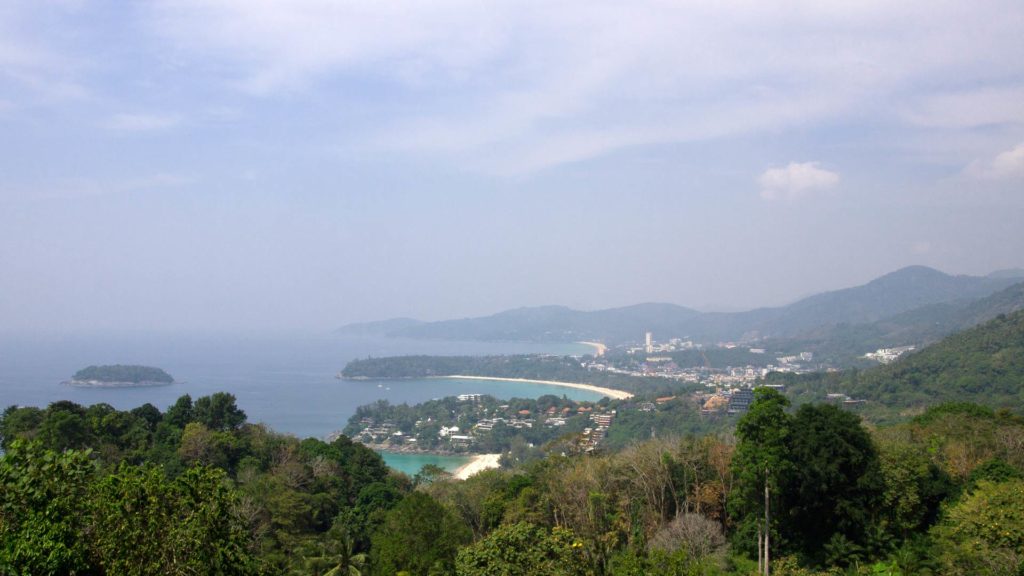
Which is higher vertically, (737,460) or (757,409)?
(757,409)

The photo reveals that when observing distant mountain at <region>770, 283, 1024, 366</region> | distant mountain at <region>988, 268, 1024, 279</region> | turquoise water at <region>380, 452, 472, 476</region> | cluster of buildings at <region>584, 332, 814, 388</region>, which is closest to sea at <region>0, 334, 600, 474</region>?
turquoise water at <region>380, 452, 472, 476</region>

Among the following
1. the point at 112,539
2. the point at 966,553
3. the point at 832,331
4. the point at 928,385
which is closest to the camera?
the point at 112,539

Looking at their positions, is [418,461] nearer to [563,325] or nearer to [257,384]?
[257,384]

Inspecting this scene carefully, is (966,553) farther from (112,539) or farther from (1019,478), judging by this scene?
(112,539)

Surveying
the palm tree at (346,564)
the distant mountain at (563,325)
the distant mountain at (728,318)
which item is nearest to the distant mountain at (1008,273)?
the distant mountain at (728,318)

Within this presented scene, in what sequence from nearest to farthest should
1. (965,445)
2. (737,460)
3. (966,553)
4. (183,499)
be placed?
(183,499) < (966,553) < (737,460) < (965,445)

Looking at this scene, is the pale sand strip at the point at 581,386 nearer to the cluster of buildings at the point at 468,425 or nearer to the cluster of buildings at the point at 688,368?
the cluster of buildings at the point at 688,368

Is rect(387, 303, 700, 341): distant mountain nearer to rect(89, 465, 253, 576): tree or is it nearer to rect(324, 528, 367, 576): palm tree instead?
rect(324, 528, 367, 576): palm tree

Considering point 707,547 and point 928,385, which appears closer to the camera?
point 707,547

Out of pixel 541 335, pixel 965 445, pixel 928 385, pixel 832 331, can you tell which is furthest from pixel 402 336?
pixel 965 445
